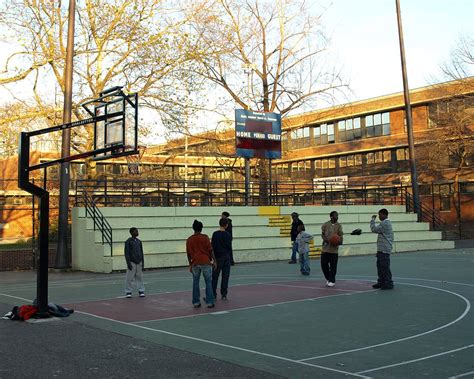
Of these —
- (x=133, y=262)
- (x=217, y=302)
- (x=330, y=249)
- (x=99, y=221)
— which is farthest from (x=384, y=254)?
(x=99, y=221)

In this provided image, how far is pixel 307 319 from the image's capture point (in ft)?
33.8

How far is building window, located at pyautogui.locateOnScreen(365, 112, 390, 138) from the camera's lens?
5509cm

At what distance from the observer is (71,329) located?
32.1 ft

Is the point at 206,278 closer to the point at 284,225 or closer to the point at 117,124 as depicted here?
the point at 117,124

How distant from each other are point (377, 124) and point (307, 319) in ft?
158

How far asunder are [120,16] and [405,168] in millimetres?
34025

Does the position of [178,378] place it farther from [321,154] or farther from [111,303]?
[321,154]

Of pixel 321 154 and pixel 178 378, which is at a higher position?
pixel 321 154

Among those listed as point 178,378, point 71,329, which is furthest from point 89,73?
Result: point 178,378

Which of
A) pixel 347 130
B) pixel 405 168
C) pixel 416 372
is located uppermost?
pixel 347 130

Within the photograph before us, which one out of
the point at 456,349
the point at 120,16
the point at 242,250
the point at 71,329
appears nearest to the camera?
the point at 456,349

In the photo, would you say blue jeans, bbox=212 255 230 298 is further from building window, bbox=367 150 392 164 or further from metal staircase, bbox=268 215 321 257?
building window, bbox=367 150 392 164

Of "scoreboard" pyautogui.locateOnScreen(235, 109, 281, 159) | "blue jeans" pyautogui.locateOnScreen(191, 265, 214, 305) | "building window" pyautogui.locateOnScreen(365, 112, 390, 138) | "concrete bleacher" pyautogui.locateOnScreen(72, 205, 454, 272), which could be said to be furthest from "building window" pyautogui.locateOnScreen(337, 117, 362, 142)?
"blue jeans" pyautogui.locateOnScreen(191, 265, 214, 305)

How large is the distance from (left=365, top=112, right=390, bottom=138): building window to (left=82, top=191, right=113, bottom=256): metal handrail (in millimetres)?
37988
